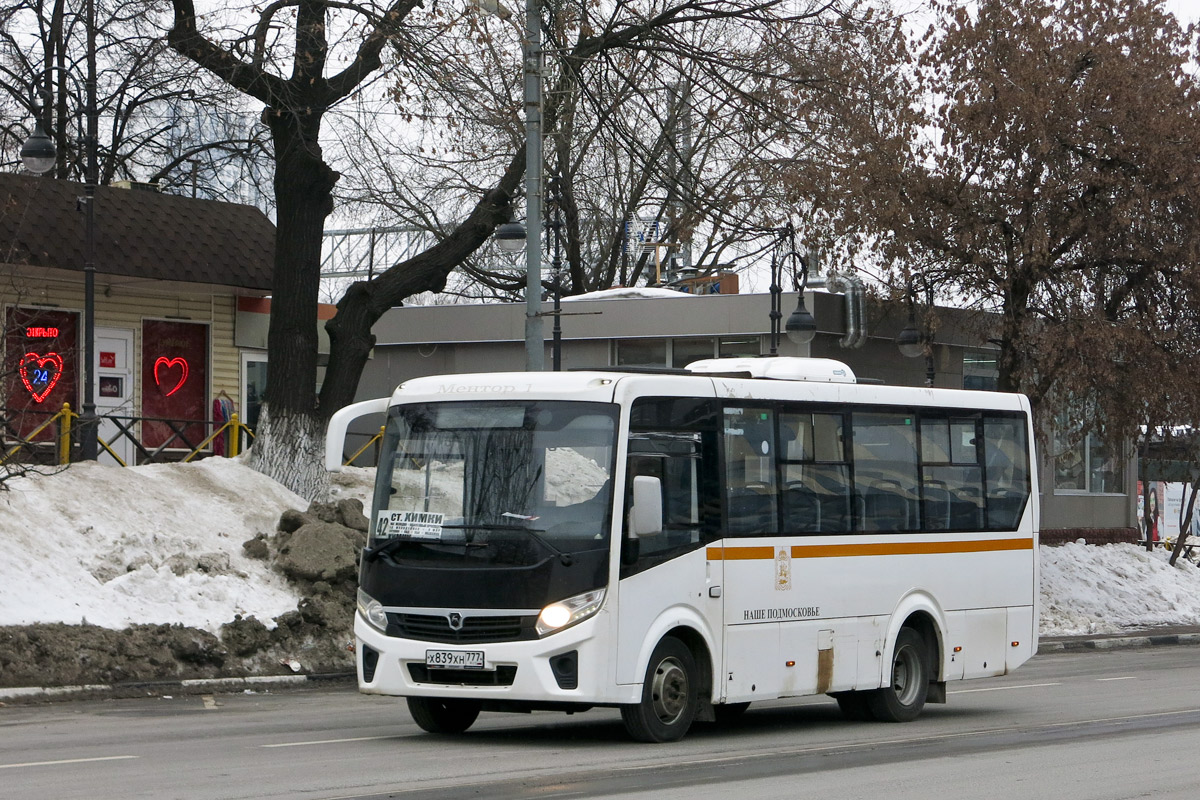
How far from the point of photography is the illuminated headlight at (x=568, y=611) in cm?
1155

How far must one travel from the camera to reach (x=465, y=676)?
11734 millimetres

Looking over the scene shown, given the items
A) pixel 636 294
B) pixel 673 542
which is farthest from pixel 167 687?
pixel 636 294

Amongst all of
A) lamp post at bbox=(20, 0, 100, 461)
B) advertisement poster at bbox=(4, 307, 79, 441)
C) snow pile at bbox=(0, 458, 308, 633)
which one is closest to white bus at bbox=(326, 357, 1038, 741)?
snow pile at bbox=(0, 458, 308, 633)

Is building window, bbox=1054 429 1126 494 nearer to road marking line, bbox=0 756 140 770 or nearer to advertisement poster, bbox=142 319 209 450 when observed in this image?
advertisement poster, bbox=142 319 209 450

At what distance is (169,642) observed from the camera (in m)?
18.0

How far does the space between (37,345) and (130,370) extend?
2.92 m

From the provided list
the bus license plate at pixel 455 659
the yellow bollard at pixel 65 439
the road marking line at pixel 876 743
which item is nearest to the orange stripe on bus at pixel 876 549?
the road marking line at pixel 876 743

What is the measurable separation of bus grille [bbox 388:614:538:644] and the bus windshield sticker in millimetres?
603

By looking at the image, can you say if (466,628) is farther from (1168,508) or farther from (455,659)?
(1168,508)

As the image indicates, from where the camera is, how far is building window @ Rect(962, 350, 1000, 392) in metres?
35.8

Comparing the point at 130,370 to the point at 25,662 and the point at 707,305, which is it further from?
the point at 25,662

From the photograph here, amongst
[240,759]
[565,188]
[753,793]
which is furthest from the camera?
[565,188]

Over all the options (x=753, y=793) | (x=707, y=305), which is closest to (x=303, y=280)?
(x=707, y=305)

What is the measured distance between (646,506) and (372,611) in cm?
228
